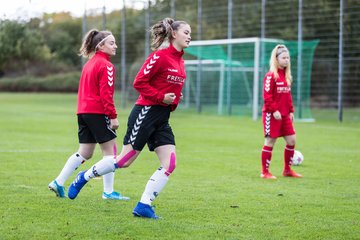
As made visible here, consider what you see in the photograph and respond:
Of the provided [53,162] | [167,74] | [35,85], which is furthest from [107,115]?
[35,85]

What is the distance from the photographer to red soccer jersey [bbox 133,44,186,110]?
24.5 feet

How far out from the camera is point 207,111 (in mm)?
34156

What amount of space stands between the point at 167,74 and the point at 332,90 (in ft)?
87.8

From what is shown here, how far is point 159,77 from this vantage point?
7562mm

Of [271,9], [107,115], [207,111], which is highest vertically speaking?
[271,9]

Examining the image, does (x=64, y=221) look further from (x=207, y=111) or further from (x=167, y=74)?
(x=207, y=111)

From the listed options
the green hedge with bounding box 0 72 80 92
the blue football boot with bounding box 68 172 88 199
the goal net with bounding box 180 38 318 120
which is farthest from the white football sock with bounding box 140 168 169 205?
the green hedge with bounding box 0 72 80 92

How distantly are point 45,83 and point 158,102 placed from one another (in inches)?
1655

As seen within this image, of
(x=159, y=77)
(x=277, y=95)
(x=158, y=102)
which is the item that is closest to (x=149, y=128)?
(x=158, y=102)

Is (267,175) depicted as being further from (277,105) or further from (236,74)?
(236,74)

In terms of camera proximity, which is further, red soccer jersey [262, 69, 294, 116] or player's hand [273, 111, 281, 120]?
red soccer jersey [262, 69, 294, 116]

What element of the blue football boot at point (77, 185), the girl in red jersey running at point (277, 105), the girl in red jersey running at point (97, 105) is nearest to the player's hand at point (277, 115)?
the girl in red jersey running at point (277, 105)

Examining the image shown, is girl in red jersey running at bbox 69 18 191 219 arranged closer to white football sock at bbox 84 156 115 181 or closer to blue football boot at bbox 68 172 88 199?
white football sock at bbox 84 156 115 181

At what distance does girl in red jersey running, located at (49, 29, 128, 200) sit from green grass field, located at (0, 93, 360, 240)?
1.57ft
